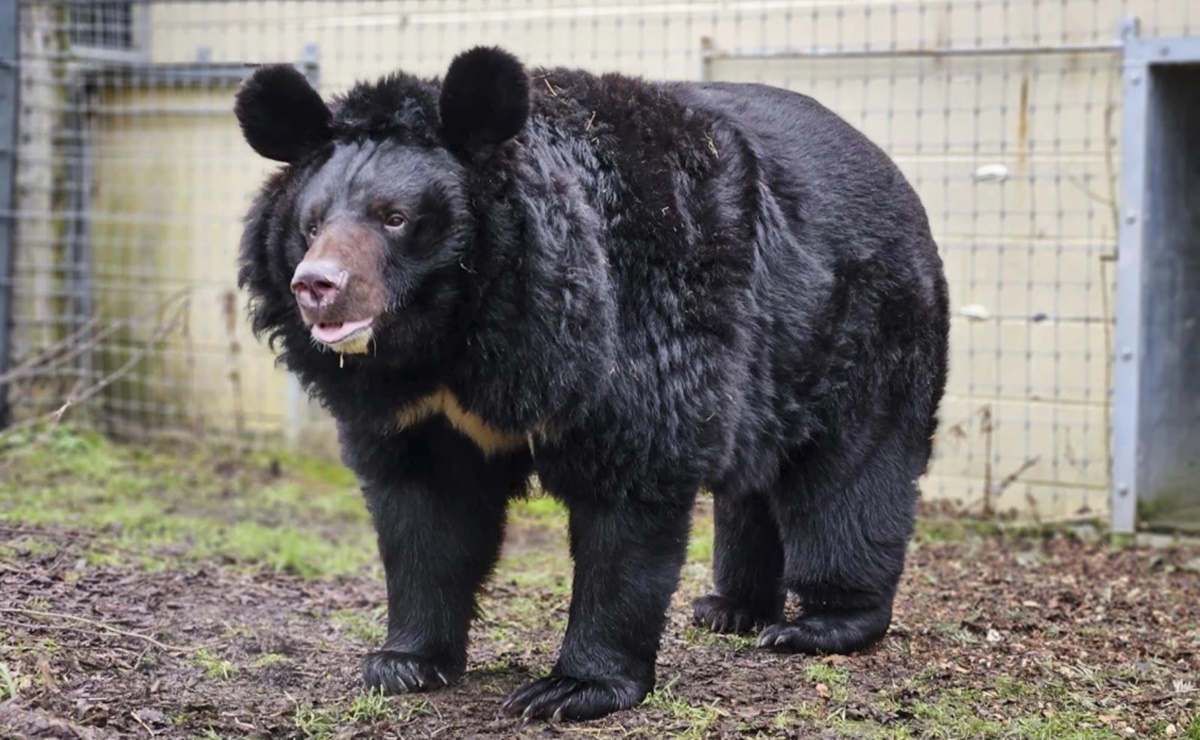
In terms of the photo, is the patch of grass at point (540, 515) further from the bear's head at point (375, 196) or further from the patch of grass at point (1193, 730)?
the patch of grass at point (1193, 730)

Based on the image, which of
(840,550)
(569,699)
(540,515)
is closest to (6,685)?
(569,699)

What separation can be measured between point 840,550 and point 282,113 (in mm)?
2574

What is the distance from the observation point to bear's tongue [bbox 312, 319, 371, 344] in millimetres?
4309

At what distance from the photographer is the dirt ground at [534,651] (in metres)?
4.64

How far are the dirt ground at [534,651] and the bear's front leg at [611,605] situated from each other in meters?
0.08

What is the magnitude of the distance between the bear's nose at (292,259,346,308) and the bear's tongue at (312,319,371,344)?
9cm

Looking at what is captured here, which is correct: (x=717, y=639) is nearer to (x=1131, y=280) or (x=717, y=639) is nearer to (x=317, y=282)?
(x=317, y=282)

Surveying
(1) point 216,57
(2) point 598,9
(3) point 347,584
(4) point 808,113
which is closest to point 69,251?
(1) point 216,57

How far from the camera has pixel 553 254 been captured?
14.7ft

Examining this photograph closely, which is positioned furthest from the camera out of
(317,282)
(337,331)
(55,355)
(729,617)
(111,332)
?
(111,332)

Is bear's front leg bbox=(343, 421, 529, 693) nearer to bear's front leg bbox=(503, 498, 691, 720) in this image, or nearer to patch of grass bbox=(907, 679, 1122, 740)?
bear's front leg bbox=(503, 498, 691, 720)

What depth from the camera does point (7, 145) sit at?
10688mm

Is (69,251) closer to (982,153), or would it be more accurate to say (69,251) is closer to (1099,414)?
(982,153)

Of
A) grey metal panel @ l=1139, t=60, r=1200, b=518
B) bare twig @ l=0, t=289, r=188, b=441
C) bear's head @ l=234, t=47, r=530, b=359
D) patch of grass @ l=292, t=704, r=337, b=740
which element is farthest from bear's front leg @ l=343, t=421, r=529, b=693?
bare twig @ l=0, t=289, r=188, b=441
